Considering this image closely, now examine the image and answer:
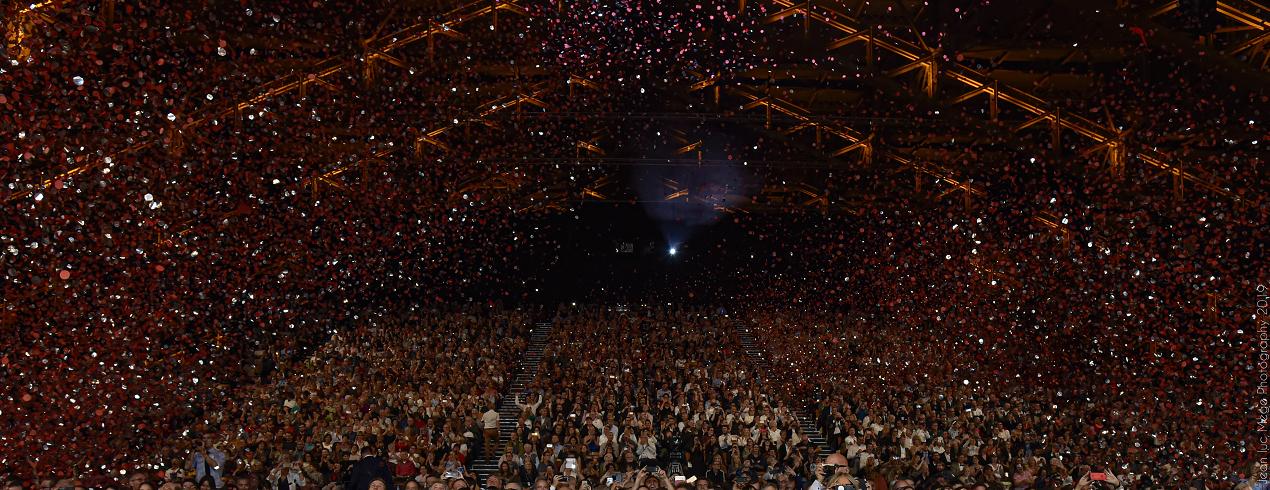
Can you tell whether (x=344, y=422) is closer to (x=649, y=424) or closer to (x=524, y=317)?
(x=649, y=424)

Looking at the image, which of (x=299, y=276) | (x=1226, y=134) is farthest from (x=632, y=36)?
(x=299, y=276)

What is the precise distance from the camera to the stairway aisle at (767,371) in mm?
17828

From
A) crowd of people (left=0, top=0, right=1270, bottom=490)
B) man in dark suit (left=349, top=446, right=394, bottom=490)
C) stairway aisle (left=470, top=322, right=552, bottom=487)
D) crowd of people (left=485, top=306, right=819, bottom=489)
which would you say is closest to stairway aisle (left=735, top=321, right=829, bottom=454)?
crowd of people (left=0, top=0, right=1270, bottom=490)

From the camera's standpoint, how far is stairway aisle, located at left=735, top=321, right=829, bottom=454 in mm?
17828

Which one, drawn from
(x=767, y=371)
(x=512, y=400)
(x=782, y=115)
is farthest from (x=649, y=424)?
(x=767, y=371)

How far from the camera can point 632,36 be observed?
1400cm

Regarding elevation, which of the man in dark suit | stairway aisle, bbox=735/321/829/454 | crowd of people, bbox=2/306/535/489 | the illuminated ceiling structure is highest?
the illuminated ceiling structure

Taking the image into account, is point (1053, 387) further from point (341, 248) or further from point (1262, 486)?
point (341, 248)

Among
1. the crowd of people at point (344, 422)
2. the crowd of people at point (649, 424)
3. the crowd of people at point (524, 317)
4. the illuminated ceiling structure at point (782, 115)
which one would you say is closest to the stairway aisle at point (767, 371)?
the crowd of people at point (524, 317)

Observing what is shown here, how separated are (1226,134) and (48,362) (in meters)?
19.1

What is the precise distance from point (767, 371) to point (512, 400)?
5.91m

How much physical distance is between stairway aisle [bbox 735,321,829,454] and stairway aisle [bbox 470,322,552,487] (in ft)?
15.0

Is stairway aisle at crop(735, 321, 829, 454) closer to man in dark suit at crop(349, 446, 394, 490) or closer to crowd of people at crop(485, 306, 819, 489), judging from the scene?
crowd of people at crop(485, 306, 819, 489)

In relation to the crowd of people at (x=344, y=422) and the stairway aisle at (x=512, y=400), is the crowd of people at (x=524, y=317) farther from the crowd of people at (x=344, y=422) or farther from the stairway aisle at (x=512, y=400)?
the stairway aisle at (x=512, y=400)
